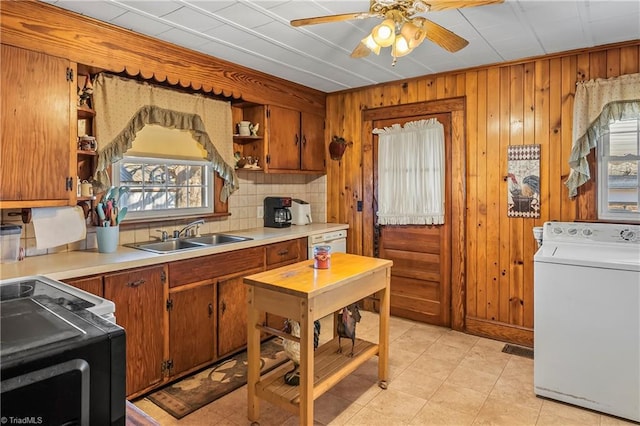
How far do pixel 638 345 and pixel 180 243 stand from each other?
3209mm


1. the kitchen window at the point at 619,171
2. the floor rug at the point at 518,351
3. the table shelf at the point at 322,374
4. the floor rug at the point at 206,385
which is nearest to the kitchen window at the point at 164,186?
the floor rug at the point at 206,385

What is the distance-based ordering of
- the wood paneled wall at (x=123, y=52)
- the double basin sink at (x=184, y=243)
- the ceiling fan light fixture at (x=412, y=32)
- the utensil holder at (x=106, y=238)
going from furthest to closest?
the double basin sink at (x=184, y=243) → the utensil holder at (x=106, y=238) → the wood paneled wall at (x=123, y=52) → the ceiling fan light fixture at (x=412, y=32)

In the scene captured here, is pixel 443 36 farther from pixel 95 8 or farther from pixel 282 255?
pixel 282 255

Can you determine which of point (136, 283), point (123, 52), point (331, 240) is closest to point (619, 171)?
point (331, 240)

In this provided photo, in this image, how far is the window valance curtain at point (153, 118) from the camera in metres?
2.69

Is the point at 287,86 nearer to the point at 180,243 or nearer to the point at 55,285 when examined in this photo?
the point at 180,243

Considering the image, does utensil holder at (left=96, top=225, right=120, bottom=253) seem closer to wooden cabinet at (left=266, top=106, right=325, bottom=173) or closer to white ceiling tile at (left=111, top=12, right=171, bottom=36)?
white ceiling tile at (left=111, top=12, right=171, bottom=36)

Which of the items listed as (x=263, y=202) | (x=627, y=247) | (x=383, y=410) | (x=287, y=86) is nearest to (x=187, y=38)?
(x=287, y=86)

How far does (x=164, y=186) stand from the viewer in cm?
334

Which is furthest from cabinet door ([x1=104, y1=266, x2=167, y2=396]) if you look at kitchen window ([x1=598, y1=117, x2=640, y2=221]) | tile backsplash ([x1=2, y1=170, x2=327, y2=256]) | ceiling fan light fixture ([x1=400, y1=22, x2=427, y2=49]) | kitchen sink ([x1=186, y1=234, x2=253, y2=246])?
kitchen window ([x1=598, y1=117, x2=640, y2=221])

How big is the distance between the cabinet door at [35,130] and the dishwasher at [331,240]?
208 cm

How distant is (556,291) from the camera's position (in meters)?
2.53

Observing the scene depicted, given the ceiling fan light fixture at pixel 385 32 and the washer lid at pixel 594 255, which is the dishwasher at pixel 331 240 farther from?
the ceiling fan light fixture at pixel 385 32

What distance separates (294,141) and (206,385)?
249cm
